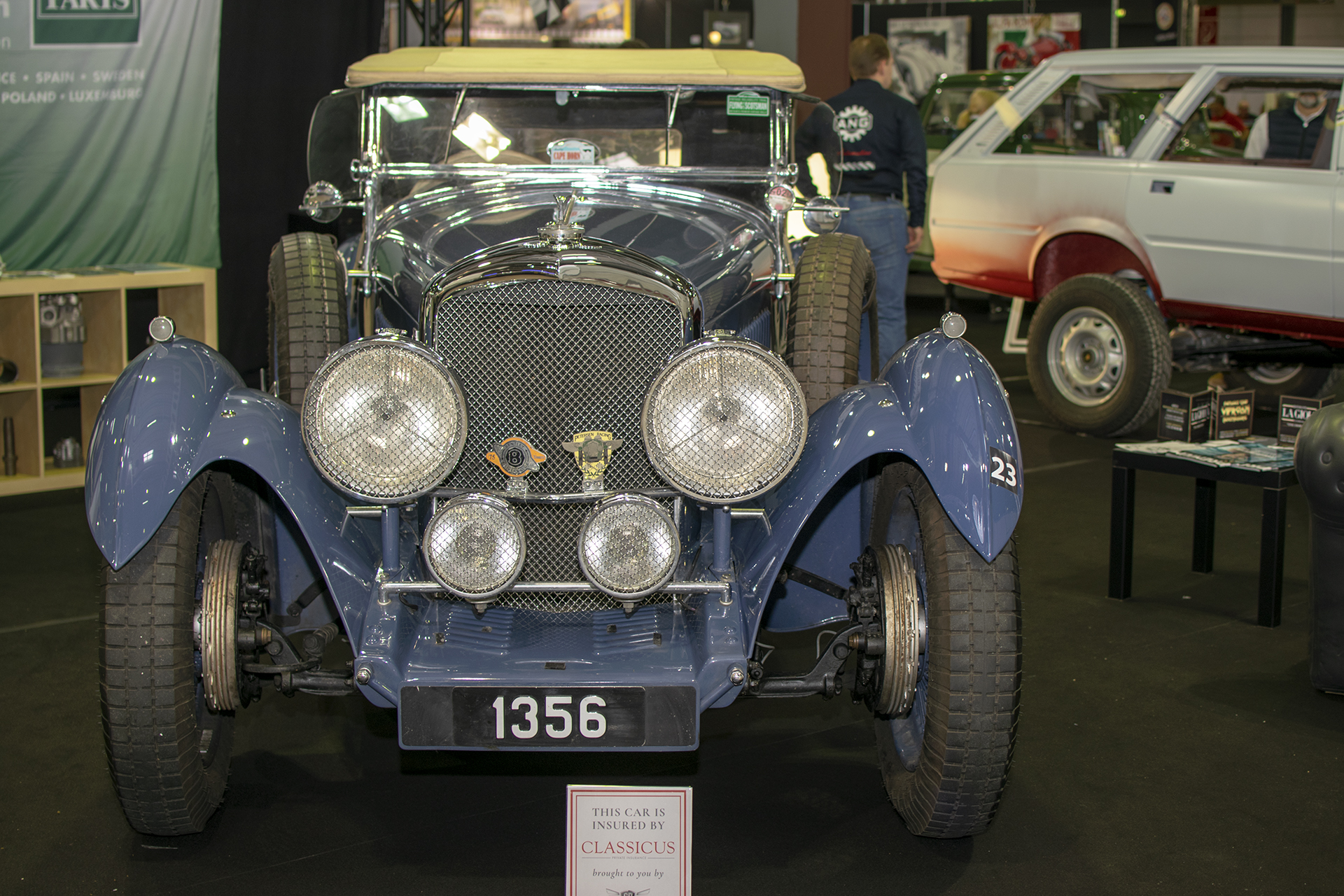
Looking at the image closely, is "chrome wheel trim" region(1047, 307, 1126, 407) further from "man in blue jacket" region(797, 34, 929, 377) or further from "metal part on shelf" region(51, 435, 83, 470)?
"metal part on shelf" region(51, 435, 83, 470)

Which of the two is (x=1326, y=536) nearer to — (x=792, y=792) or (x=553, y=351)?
(x=792, y=792)

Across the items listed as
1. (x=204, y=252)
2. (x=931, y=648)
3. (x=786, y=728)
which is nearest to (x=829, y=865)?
(x=931, y=648)

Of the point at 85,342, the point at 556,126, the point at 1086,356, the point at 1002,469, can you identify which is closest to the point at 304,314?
the point at 556,126

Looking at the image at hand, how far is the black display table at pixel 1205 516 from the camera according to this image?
12.4 ft

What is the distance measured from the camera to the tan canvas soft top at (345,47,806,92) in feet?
11.1

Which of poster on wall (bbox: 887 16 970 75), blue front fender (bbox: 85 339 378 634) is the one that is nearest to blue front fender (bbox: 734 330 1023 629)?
blue front fender (bbox: 85 339 378 634)

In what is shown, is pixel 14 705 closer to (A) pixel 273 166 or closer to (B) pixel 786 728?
(B) pixel 786 728

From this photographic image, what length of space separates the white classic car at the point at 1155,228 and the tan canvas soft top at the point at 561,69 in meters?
3.00

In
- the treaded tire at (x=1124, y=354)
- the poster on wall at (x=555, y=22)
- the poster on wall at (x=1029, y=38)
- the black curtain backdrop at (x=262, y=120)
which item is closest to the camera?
the treaded tire at (x=1124, y=354)

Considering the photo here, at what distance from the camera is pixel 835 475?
2467 mm

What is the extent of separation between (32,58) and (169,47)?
2.03ft

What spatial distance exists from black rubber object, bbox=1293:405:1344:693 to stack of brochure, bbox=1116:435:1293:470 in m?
0.55

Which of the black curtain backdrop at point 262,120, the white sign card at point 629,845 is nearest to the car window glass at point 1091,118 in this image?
the black curtain backdrop at point 262,120

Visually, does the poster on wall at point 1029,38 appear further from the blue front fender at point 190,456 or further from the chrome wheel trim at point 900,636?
the blue front fender at point 190,456
